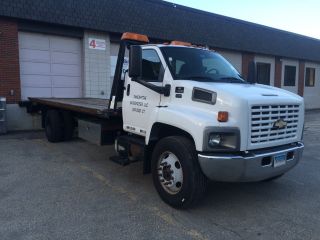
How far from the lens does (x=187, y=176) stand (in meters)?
4.68

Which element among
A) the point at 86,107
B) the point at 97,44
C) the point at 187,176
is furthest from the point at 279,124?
the point at 97,44

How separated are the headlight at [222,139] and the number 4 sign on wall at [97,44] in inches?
419

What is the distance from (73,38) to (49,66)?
1500mm

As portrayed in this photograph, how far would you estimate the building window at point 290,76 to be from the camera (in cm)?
2520

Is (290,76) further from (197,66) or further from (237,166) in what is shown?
(237,166)

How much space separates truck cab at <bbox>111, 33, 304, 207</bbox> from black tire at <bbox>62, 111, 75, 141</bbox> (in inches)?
164

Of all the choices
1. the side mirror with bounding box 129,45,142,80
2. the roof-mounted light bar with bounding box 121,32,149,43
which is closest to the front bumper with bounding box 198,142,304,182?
the side mirror with bounding box 129,45,142,80

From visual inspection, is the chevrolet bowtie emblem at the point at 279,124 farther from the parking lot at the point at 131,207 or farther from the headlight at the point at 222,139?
the parking lot at the point at 131,207

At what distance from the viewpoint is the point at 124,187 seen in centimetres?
598

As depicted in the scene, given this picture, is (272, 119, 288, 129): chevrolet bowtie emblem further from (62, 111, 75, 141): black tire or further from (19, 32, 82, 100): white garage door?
(19, 32, 82, 100): white garage door

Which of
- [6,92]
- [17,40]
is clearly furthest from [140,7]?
[6,92]

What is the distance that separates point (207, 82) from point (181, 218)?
6.62 feet

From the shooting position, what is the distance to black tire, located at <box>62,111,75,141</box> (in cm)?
967

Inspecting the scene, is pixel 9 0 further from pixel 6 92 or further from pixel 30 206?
pixel 30 206
